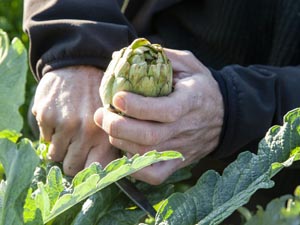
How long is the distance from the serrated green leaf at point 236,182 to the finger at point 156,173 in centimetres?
25

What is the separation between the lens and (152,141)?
1.06 metres

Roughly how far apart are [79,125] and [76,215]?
1.00 feet

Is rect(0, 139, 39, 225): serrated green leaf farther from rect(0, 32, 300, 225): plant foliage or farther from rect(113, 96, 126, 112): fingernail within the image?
rect(113, 96, 126, 112): fingernail

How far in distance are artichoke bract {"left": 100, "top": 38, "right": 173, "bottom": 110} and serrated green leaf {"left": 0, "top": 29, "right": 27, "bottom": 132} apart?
246 mm

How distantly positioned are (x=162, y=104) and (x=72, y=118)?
0.59ft

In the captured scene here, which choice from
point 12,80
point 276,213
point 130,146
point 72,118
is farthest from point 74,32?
point 276,213

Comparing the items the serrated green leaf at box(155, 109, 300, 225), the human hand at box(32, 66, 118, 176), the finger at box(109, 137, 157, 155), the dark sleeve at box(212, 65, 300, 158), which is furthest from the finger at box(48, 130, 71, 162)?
the serrated green leaf at box(155, 109, 300, 225)

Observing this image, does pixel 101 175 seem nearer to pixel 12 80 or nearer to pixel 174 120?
pixel 12 80

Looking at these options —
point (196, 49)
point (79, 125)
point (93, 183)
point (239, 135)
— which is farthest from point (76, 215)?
point (196, 49)

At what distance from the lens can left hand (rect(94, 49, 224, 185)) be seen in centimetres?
102

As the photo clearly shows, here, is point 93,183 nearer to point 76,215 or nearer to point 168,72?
point 76,215

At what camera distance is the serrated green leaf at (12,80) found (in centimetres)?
70

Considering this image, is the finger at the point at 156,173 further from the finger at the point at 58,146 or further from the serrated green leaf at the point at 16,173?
the serrated green leaf at the point at 16,173

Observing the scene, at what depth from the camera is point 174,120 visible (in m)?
1.08
